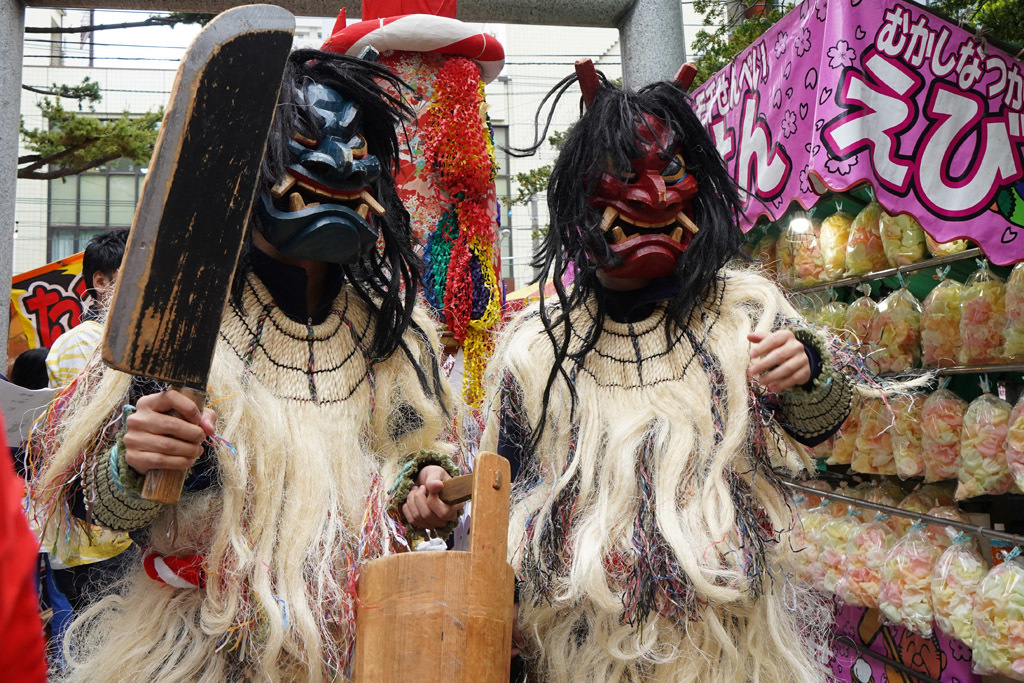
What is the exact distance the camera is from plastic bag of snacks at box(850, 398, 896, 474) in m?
3.06

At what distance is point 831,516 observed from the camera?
3395 mm

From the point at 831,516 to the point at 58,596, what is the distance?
9.23 feet

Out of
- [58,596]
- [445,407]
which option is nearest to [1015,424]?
[445,407]

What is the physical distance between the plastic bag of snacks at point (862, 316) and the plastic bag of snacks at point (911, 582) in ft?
2.24

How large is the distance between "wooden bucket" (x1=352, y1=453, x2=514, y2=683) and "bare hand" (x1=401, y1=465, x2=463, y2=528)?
10.2 inches

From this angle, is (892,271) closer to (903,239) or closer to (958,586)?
(903,239)

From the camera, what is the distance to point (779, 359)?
1.50 meters

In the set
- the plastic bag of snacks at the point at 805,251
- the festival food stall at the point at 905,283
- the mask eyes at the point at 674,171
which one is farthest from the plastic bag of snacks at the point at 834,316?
the mask eyes at the point at 674,171

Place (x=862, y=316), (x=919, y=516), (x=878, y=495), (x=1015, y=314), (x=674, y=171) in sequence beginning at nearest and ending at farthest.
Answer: (x=674, y=171) < (x=1015, y=314) < (x=919, y=516) < (x=862, y=316) < (x=878, y=495)

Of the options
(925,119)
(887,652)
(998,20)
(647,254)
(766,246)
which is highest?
(998,20)

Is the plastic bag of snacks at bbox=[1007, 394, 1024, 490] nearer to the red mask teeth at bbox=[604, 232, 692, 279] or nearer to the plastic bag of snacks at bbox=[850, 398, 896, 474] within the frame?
the plastic bag of snacks at bbox=[850, 398, 896, 474]

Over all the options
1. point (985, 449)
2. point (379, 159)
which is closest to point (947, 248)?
point (985, 449)

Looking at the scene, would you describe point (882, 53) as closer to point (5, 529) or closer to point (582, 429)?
A: point (582, 429)

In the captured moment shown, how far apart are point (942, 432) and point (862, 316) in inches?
20.4
